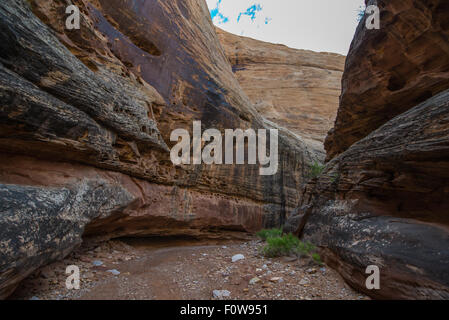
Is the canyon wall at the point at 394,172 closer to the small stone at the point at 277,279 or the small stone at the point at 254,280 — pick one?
the small stone at the point at 277,279

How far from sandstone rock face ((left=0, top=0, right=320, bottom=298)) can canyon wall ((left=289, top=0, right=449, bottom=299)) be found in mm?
4126

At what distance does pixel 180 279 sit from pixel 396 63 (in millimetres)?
7873

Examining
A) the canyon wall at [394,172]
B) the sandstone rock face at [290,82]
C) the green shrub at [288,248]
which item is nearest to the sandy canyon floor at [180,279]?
the green shrub at [288,248]

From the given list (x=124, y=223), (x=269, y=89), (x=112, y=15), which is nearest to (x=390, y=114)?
(x=124, y=223)

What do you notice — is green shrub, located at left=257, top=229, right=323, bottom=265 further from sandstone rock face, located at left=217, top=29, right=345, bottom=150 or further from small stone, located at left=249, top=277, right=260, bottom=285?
sandstone rock face, located at left=217, top=29, right=345, bottom=150

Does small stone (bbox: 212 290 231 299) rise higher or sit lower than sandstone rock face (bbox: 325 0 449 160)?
lower

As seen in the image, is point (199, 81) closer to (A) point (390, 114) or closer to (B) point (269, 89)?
(A) point (390, 114)

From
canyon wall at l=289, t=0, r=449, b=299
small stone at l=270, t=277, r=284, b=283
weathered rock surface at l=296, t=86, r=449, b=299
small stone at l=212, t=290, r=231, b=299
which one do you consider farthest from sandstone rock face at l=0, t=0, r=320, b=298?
weathered rock surface at l=296, t=86, r=449, b=299

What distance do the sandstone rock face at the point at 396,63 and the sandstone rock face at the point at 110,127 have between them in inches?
201

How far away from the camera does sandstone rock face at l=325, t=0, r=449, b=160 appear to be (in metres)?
5.16

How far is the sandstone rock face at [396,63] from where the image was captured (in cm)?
516

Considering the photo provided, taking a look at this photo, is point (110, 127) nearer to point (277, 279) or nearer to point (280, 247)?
point (277, 279)

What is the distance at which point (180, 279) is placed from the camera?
428 cm

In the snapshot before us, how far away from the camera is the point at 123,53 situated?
7336 millimetres
